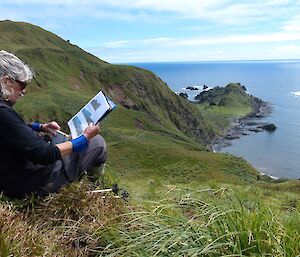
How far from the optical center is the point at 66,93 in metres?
60.9

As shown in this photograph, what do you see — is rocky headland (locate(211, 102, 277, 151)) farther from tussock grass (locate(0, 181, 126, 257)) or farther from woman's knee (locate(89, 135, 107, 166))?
tussock grass (locate(0, 181, 126, 257))

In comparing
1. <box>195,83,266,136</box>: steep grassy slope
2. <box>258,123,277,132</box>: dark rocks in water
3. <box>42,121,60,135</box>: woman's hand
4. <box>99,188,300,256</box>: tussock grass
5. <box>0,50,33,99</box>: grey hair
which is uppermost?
<box>0,50,33,99</box>: grey hair

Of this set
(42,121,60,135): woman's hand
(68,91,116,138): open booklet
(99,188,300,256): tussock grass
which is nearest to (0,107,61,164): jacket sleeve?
(68,91,116,138): open booklet

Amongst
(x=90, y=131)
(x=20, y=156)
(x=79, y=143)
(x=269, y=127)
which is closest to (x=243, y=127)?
(x=269, y=127)

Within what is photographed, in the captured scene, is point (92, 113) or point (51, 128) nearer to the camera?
point (92, 113)

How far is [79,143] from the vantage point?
5.20m

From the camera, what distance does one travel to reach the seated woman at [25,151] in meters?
4.60

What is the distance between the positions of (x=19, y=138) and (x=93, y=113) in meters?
1.16

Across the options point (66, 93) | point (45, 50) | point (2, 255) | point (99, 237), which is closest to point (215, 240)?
point (99, 237)

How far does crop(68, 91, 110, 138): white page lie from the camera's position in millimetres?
5352

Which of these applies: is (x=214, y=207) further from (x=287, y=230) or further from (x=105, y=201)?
(x=105, y=201)

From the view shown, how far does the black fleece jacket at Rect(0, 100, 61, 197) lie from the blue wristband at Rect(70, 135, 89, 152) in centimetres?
32

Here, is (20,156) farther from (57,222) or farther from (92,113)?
(92,113)

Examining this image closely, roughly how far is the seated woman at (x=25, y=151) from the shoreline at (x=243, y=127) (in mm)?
76395
